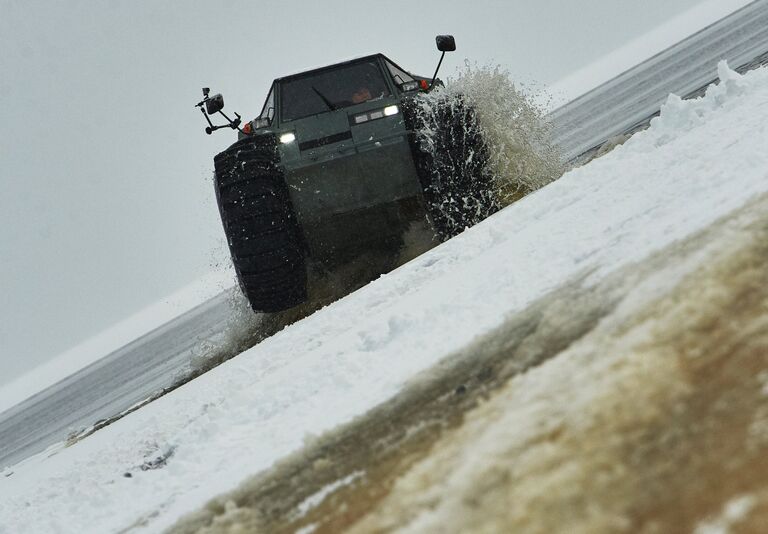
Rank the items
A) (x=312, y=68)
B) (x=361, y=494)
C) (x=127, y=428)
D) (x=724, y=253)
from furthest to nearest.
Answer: (x=312, y=68), (x=127, y=428), (x=724, y=253), (x=361, y=494)

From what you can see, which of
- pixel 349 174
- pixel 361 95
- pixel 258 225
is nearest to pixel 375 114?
pixel 349 174

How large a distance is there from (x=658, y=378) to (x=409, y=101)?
5.09 metres

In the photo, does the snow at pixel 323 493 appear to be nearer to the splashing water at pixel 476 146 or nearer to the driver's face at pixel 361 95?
the splashing water at pixel 476 146

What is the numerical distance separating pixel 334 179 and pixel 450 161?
1.03m

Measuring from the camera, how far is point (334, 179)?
6461 millimetres

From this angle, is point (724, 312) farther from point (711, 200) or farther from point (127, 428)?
point (127, 428)

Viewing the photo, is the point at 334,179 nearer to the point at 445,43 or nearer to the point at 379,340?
the point at 445,43

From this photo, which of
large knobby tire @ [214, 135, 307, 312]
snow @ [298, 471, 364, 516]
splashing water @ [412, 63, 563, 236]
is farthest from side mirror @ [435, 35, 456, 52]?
snow @ [298, 471, 364, 516]

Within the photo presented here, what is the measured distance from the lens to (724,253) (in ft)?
8.40

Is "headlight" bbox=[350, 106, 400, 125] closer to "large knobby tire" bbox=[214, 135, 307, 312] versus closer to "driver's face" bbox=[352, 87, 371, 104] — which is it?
"driver's face" bbox=[352, 87, 371, 104]

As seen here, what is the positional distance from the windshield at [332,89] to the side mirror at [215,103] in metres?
0.57

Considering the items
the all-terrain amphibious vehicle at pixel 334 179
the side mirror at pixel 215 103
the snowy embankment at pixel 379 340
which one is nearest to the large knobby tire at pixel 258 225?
the all-terrain amphibious vehicle at pixel 334 179

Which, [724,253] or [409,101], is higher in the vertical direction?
[409,101]

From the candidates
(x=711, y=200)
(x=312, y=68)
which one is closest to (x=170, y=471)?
(x=711, y=200)
